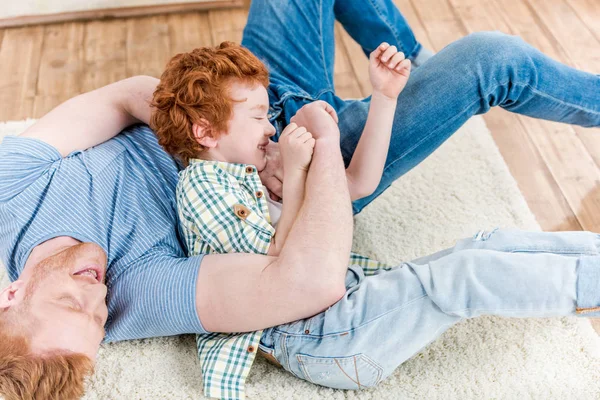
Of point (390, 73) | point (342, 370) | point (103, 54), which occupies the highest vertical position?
point (390, 73)

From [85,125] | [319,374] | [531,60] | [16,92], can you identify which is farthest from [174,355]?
[16,92]

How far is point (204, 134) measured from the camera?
131cm

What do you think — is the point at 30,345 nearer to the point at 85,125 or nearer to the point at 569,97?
the point at 85,125

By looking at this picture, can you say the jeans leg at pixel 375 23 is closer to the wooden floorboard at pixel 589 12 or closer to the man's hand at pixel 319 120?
the man's hand at pixel 319 120

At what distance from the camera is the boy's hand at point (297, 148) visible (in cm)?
126

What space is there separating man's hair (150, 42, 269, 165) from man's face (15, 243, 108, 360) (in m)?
0.28

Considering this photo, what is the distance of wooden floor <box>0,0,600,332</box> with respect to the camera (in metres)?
1.98

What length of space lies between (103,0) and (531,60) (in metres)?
1.79

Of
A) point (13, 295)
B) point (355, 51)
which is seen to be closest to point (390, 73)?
point (13, 295)

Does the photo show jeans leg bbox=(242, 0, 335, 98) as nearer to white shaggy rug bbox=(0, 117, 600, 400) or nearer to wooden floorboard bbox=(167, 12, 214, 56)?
white shaggy rug bbox=(0, 117, 600, 400)

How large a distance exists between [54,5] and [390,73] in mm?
1727

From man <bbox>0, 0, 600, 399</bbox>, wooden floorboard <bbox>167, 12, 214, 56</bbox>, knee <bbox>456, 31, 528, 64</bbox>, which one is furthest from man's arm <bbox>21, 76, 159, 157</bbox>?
wooden floorboard <bbox>167, 12, 214, 56</bbox>

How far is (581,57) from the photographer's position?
7.46 feet

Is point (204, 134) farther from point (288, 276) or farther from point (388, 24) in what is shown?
point (388, 24)
